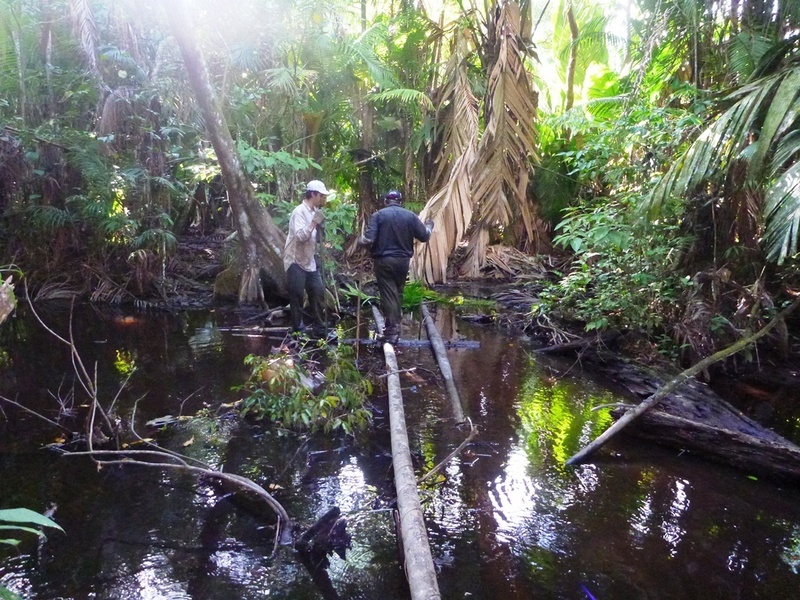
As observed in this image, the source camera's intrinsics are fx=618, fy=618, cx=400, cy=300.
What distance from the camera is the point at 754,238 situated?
6141mm

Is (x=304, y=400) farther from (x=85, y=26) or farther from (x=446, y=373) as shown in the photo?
(x=85, y=26)

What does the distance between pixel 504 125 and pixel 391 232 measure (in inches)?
173

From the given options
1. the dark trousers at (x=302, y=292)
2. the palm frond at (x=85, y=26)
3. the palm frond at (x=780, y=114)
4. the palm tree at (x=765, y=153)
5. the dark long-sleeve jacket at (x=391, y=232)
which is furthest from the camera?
the palm frond at (x=85, y=26)

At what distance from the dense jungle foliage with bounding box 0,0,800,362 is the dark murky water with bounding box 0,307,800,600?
1902mm

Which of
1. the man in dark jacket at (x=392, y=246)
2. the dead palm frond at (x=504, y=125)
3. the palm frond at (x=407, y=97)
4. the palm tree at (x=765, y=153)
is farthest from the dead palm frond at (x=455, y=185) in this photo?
the palm tree at (x=765, y=153)

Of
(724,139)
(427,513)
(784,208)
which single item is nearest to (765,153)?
(724,139)

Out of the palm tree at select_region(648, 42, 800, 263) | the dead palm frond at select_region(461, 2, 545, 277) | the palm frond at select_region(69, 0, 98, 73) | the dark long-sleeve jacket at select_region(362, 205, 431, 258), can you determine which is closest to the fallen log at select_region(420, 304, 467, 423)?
the dark long-sleeve jacket at select_region(362, 205, 431, 258)

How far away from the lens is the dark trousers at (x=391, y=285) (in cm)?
730

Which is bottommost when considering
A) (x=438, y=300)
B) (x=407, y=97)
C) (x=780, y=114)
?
(x=438, y=300)

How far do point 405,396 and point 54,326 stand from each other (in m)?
5.49

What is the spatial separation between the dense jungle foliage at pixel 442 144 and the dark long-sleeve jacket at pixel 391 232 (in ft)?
6.53

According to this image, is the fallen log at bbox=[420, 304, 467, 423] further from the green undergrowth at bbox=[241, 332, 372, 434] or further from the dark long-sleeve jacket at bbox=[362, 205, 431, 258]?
the dark long-sleeve jacket at bbox=[362, 205, 431, 258]

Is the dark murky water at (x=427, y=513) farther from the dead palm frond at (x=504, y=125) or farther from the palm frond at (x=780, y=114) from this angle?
the dead palm frond at (x=504, y=125)

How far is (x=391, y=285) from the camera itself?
7414 mm
